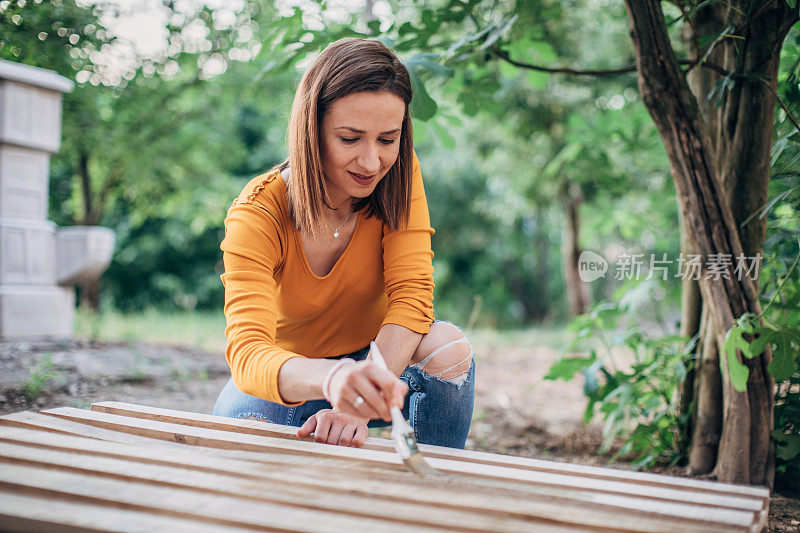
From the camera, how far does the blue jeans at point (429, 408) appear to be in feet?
5.80

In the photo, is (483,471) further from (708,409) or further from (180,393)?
(180,393)

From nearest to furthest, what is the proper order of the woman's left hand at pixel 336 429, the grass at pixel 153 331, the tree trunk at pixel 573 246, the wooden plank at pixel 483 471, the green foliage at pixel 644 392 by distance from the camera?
the wooden plank at pixel 483 471 → the woman's left hand at pixel 336 429 → the green foliage at pixel 644 392 → the grass at pixel 153 331 → the tree trunk at pixel 573 246

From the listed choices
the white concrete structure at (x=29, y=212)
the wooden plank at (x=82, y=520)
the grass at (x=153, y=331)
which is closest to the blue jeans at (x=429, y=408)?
the wooden plank at (x=82, y=520)

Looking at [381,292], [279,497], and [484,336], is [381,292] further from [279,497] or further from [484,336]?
[484,336]

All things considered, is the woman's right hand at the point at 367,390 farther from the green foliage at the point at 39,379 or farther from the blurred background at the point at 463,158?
the green foliage at the point at 39,379

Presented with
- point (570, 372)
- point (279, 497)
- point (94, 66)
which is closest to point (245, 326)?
point (279, 497)

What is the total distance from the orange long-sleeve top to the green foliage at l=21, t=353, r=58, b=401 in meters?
1.34

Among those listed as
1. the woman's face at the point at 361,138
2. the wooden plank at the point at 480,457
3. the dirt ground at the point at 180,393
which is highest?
the woman's face at the point at 361,138

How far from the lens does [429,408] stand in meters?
1.77

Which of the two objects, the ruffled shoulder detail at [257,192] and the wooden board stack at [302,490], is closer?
the wooden board stack at [302,490]

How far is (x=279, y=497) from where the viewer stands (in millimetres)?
1014

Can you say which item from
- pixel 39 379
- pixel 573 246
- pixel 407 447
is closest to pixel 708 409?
pixel 407 447

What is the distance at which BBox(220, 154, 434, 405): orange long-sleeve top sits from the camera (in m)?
1.46

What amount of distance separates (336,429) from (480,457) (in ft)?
1.15
